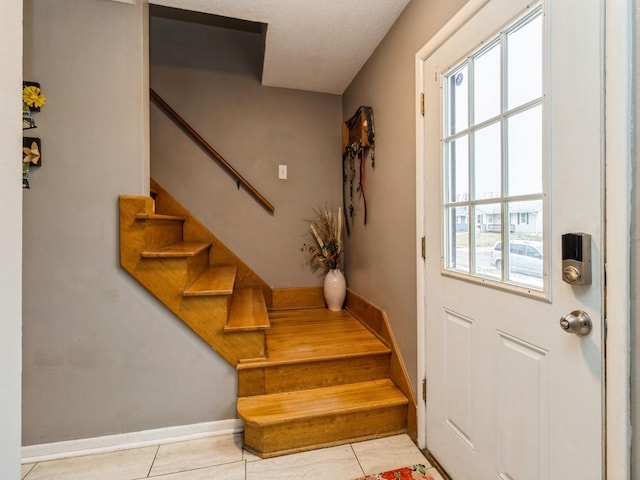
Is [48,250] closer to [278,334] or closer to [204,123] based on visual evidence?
[278,334]

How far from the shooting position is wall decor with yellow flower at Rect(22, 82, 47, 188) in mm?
1502

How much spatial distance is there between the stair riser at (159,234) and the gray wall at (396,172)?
1380mm

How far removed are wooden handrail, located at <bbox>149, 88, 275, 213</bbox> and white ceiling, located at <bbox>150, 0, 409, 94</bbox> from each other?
0.75m

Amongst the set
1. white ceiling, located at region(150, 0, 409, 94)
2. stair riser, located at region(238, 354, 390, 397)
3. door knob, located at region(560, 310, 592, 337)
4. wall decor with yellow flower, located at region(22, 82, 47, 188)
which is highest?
white ceiling, located at region(150, 0, 409, 94)

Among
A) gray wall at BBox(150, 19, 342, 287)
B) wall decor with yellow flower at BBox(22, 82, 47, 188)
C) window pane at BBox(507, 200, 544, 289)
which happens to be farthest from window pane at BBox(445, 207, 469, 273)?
wall decor with yellow flower at BBox(22, 82, 47, 188)

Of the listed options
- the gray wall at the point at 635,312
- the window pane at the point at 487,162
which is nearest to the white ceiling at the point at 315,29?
the window pane at the point at 487,162

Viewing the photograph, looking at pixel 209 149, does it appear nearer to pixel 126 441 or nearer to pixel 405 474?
pixel 126 441

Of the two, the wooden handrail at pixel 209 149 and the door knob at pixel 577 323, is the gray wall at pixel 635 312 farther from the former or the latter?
the wooden handrail at pixel 209 149

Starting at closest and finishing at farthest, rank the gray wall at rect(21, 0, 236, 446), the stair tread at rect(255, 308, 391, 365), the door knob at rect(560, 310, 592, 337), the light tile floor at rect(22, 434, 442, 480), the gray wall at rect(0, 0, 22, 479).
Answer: the gray wall at rect(0, 0, 22, 479) → the door knob at rect(560, 310, 592, 337) → the light tile floor at rect(22, 434, 442, 480) → the gray wall at rect(21, 0, 236, 446) → the stair tread at rect(255, 308, 391, 365)

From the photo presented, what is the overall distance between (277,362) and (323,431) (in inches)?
16.6

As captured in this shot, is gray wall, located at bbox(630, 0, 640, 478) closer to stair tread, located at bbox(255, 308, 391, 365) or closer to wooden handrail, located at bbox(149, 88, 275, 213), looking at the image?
stair tread, located at bbox(255, 308, 391, 365)

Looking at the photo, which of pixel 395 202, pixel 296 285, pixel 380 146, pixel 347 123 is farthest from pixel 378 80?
pixel 296 285

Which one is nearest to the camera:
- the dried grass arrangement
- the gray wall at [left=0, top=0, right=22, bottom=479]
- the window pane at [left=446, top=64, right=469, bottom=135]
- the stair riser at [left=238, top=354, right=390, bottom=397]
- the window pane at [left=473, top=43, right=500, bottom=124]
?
the gray wall at [left=0, top=0, right=22, bottom=479]

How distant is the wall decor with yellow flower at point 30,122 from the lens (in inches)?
59.1
